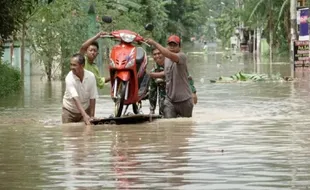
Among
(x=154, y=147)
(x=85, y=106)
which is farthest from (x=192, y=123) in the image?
(x=154, y=147)

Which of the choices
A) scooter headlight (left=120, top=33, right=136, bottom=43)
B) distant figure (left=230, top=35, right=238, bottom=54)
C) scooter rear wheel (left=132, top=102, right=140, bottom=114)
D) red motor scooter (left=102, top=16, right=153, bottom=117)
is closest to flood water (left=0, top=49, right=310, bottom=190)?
red motor scooter (left=102, top=16, right=153, bottom=117)

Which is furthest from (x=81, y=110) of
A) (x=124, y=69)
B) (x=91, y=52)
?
(x=91, y=52)

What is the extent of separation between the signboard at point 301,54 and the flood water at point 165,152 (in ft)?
82.1

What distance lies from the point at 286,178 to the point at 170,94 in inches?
256

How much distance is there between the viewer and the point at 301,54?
141ft

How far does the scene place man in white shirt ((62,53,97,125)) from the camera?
527 inches

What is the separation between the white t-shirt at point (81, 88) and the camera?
13.5 m

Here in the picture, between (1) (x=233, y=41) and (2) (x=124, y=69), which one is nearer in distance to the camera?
(2) (x=124, y=69)

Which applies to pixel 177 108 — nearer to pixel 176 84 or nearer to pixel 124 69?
pixel 176 84

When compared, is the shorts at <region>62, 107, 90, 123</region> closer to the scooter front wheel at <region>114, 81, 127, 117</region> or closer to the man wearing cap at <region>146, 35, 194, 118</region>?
the scooter front wheel at <region>114, 81, 127, 117</region>

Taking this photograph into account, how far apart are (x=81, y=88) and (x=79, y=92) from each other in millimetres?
63

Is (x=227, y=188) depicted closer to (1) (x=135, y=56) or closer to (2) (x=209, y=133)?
(2) (x=209, y=133)

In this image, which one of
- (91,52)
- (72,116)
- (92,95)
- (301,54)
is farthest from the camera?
(301,54)

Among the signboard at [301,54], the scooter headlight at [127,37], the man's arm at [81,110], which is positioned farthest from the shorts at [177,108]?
the signboard at [301,54]
